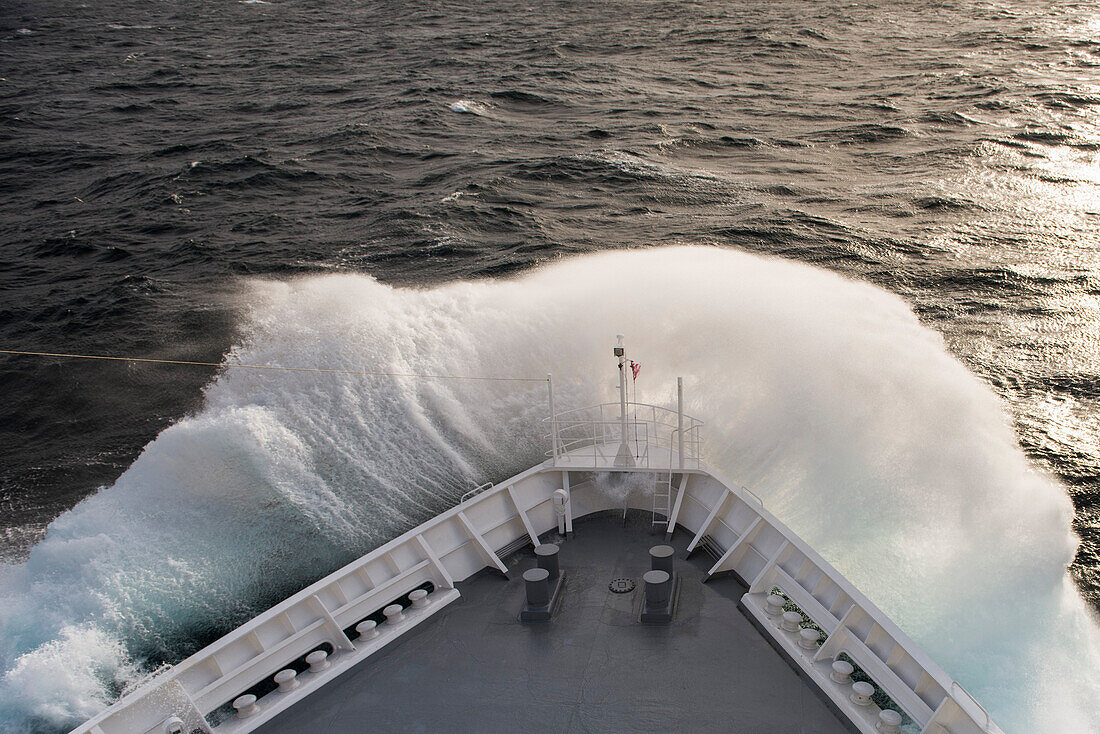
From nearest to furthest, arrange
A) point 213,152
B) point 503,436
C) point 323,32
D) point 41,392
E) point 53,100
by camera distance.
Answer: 1. point 503,436
2. point 41,392
3. point 213,152
4. point 53,100
5. point 323,32

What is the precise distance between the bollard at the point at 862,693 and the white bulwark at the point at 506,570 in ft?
0.06

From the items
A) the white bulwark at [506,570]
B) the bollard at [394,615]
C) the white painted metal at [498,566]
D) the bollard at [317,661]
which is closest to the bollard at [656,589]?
the white bulwark at [506,570]

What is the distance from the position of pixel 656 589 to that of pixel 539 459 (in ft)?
21.5

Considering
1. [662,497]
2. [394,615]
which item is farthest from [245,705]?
[662,497]

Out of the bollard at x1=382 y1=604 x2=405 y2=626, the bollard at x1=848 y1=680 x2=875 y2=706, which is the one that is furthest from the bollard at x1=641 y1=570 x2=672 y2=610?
the bollard at x1=382 y1=604 x2=405 y2=626

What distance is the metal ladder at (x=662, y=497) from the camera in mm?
13203

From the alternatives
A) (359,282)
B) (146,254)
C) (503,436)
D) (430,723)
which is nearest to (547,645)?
(430,723)

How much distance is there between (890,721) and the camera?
880 centimetres

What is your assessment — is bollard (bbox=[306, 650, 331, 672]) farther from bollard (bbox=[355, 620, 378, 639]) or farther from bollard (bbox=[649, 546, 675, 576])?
bollard (bbox=[649, 546, 675, 576])

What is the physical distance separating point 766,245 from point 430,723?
805 inches

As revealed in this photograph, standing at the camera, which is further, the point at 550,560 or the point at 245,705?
the point at 550,560

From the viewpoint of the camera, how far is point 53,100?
48.2 m

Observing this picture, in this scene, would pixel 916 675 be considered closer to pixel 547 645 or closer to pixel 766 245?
pixel 547 645

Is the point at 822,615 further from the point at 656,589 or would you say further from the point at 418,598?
the point at 418,598
